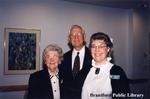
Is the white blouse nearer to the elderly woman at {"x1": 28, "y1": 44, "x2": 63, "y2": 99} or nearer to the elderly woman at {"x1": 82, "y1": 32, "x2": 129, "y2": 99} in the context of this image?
the elderly woman at {"x1": 82, "y1": 32, "x2": 129, "y2": 99}

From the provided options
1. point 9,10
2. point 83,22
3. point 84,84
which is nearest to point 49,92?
point 84,84

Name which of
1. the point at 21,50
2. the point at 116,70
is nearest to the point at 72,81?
the point at 116,70

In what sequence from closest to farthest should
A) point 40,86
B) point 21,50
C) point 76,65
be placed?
point 40,86 → point 76,65 → point 21,50

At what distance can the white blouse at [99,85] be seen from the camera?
0.85m

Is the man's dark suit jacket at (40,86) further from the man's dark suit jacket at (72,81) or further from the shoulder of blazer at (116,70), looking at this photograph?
the shoulder of blazer at (116,70)

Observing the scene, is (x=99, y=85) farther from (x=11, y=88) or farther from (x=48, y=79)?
(x=11, y=88)

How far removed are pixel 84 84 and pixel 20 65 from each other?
1.36 meters

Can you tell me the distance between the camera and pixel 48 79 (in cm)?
102

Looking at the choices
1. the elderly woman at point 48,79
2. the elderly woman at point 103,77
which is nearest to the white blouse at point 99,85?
the elderly woman at point 103,77

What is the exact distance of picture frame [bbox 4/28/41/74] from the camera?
2076 millimetres

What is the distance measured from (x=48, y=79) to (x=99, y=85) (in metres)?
0.25

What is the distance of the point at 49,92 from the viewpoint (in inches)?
39.6

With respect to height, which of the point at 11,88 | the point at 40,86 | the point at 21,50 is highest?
the point at 21,50

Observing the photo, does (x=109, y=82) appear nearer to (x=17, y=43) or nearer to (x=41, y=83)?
(x=41, y=83)
